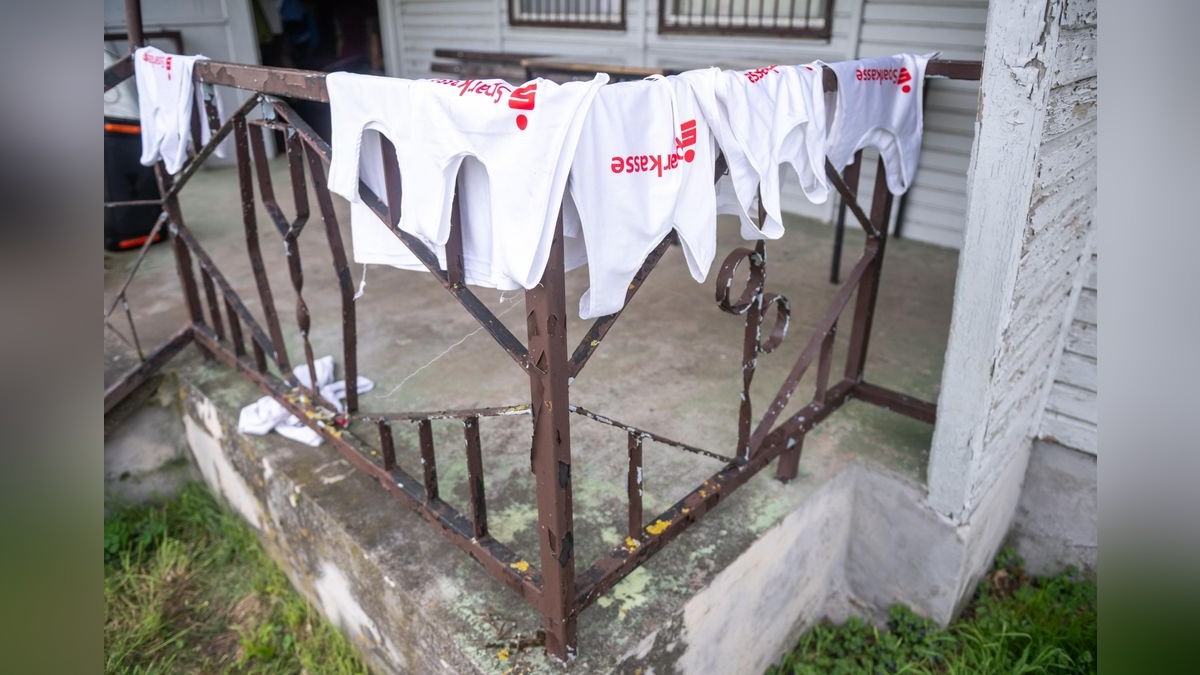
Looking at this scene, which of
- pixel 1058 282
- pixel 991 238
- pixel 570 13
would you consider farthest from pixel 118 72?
pixel 570 13

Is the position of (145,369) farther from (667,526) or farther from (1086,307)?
(1086,307)

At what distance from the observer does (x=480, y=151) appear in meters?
1.37

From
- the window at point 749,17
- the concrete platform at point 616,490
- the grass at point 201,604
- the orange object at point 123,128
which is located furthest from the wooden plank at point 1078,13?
the orange object at point 123,128

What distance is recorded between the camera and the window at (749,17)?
4727 mm

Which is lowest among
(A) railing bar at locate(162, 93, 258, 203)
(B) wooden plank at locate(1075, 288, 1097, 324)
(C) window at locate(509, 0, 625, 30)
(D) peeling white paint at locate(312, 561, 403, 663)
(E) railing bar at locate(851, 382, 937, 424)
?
(D) peeling white paint at locate(312, 561, 403, 663)

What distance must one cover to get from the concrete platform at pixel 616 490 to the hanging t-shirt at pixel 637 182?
964 mm

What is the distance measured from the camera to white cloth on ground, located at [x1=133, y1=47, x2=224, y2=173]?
7.91ft

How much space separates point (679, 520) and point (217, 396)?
2.05m

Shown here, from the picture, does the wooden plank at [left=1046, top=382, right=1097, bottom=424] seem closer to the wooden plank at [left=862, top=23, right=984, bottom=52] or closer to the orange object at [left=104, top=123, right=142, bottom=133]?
the wooden plank at [left=862, top=23, right=984, bottom=52]

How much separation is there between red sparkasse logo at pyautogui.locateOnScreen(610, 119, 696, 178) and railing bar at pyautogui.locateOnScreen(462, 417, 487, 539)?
740mm

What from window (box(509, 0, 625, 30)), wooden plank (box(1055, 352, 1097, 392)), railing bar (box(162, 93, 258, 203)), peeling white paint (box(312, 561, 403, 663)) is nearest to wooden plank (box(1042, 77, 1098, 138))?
wooden plank (box(1055, 352, 1097, 392))
